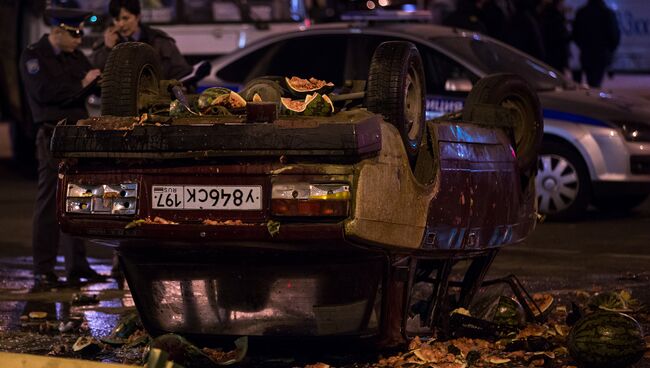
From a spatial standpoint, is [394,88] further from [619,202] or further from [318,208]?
[619,202]

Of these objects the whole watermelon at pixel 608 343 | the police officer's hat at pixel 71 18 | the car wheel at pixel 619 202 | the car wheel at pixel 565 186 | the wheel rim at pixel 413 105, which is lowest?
the car wheel at pixel 619 202

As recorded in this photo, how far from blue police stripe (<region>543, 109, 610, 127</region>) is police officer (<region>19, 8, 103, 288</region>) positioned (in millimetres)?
4260

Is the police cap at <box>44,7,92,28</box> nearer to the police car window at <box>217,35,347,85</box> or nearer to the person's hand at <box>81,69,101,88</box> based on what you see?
the person's hand at <box>81,69,101,88</box>

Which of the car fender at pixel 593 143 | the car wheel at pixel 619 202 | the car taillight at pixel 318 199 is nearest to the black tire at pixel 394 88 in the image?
the car taillight at pixel 318 199

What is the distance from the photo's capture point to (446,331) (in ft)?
21.0

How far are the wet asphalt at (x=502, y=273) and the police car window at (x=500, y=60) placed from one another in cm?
121

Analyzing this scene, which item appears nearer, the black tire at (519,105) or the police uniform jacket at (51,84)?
the black tire at (519,105)

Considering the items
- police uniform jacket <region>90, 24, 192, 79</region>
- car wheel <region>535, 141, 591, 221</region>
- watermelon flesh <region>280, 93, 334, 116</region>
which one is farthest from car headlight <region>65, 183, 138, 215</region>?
car wheel <region>535, 141, 591, 221</region>

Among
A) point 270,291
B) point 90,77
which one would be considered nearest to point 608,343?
point 270,291

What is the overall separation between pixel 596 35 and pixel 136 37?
11.5 meters

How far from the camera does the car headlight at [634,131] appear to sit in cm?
1139

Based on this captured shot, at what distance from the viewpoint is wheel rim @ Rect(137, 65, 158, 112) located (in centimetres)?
639

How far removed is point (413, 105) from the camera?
20.0 ft

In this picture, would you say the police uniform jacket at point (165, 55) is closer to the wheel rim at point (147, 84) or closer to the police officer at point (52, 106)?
the police officer at point (52, 106)
